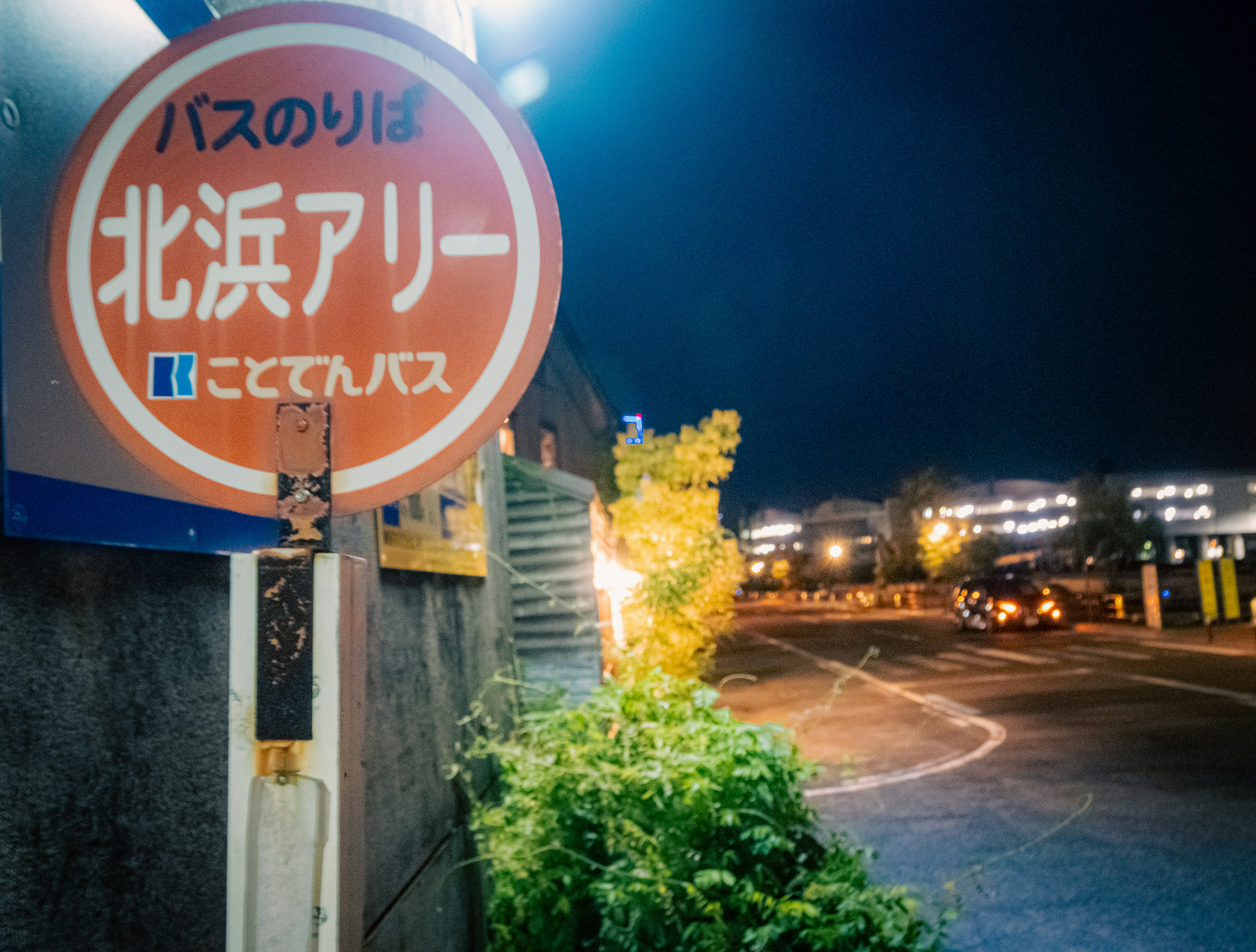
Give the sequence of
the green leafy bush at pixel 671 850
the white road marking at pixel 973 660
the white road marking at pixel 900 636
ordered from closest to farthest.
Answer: the green leafy bush at pixel 671 850
the white road marking at pixel 973 660
the white road marking at pixel 900 636

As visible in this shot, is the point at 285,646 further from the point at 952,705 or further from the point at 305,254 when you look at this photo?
the point at 952,705

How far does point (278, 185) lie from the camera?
1380 mm

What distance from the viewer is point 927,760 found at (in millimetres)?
9648

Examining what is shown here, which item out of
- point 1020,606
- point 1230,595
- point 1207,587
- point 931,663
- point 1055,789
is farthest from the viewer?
point 1020,606

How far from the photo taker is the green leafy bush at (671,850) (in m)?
2.93

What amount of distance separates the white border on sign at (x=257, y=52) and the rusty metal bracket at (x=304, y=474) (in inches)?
1.2

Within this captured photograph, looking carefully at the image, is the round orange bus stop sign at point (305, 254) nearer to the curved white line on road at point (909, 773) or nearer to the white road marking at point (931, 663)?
the curved white line on road at point (909, 773)

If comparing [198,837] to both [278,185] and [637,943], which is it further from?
[637,943]

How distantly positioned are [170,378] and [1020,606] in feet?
87.9

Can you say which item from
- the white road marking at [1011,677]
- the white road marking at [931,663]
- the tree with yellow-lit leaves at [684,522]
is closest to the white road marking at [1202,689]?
the white road marking at [1011,677]

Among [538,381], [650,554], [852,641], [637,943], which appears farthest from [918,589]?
[637,943]

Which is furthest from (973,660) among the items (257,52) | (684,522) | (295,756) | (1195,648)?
(257,52)

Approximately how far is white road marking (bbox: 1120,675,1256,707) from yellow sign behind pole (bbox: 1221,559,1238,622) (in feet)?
29.9

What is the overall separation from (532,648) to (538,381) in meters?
10.8
